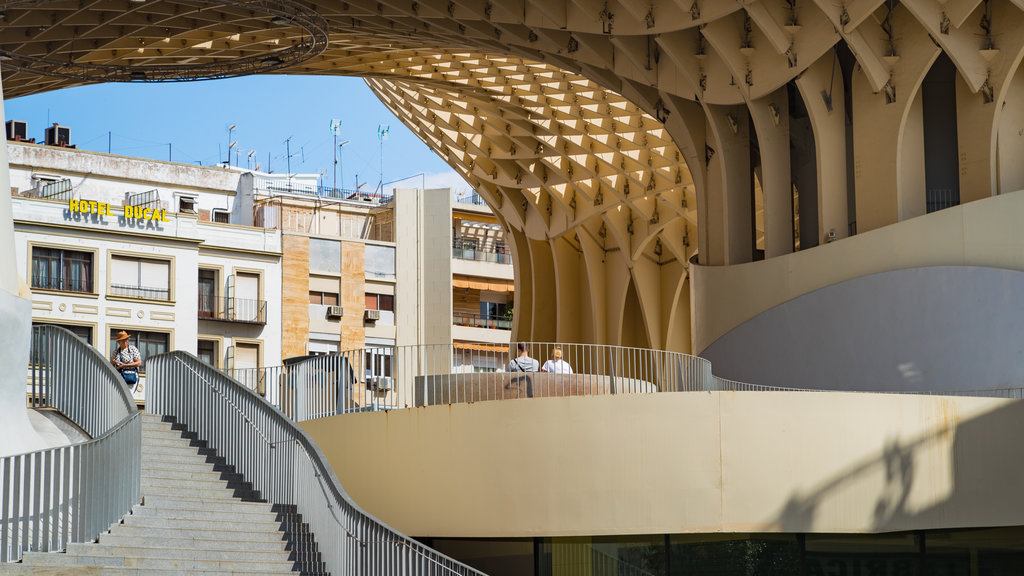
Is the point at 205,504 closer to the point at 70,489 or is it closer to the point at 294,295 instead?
the point at 70,489

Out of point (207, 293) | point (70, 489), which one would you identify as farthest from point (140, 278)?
point (70, 489)

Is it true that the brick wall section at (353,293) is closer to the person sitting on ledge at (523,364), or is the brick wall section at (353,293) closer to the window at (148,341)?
the window at (148,341)

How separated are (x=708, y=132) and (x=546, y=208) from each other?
67.0ft

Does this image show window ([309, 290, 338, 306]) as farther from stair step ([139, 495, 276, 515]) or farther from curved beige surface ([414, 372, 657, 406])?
stair step ([139, 495, 276, 515])

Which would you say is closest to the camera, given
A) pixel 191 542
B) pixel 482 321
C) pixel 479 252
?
pixel 191 542

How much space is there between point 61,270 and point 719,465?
40.6m

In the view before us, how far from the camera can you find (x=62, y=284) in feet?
180

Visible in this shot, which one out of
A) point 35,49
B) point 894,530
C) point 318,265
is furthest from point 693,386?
point 318,265

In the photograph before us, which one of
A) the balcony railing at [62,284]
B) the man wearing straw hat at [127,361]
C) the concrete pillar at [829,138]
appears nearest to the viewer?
the man wearing straw hat at [127,361]

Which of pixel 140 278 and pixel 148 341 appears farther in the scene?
pixel 140 278

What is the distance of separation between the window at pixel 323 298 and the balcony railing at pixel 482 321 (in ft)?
29.8

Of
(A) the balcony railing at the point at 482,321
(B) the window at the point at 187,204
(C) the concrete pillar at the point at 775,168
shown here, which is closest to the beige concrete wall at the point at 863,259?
(C) the concrete pillar at the point at 775,168

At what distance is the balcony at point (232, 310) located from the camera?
59406 millimetres

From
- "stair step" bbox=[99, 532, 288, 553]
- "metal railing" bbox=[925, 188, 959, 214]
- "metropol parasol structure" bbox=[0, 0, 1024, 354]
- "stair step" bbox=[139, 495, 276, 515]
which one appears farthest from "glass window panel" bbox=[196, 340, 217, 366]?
"stair step" bbox=[99, 532, 288, 553]
